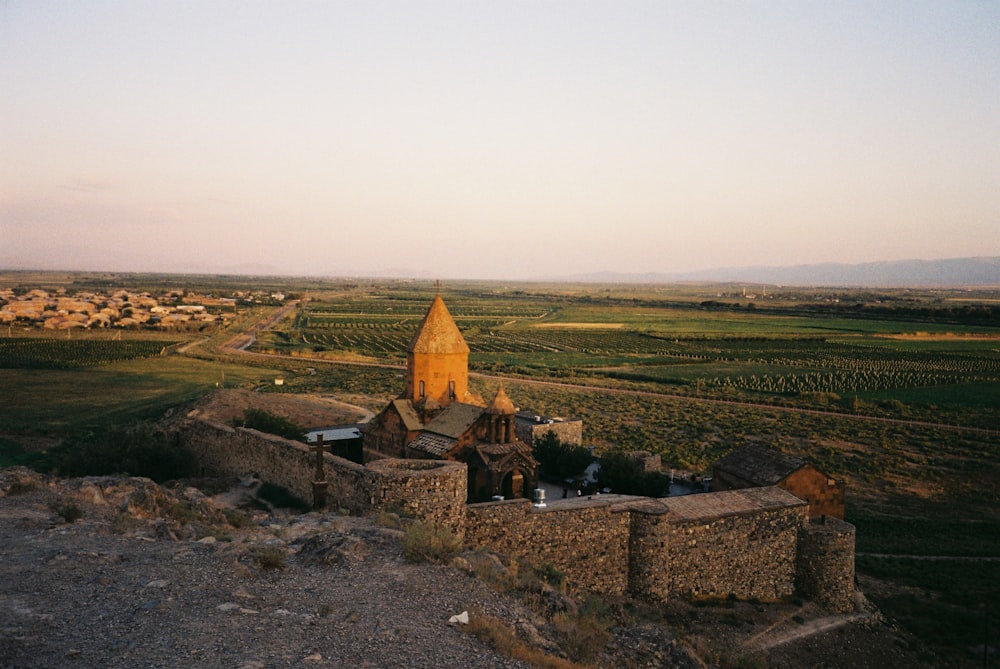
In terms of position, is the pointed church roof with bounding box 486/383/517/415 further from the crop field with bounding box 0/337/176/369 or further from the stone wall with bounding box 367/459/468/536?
the crop field with bounding box 0/337/176/369

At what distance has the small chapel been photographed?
59.7 feet

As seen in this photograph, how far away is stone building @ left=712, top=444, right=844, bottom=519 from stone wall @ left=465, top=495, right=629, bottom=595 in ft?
16.5

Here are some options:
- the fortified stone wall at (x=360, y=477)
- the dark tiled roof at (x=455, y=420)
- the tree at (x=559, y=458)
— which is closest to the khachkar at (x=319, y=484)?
the fortified stone wall at (x=360, y=477)

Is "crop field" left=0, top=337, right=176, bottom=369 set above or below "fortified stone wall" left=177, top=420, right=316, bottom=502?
below

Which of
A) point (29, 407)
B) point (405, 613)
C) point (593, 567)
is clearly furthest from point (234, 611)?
point (29, 407)

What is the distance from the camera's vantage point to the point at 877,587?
17.5 m

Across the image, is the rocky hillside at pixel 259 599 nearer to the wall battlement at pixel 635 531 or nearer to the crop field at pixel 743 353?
the wall battlement at pixel 635 531

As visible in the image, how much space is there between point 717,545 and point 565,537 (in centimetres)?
356

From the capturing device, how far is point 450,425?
1952 centimetres

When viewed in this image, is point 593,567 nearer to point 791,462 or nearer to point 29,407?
point 791,462

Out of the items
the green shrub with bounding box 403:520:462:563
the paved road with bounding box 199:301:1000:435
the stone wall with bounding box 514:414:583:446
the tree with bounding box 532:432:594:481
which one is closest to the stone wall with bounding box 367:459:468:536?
the green shrub with bounding box 403:520:462:563

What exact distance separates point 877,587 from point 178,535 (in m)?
16.0

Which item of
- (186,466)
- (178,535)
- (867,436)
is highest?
(178,535)

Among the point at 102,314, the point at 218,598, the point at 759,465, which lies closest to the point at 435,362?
the point at 759,465
